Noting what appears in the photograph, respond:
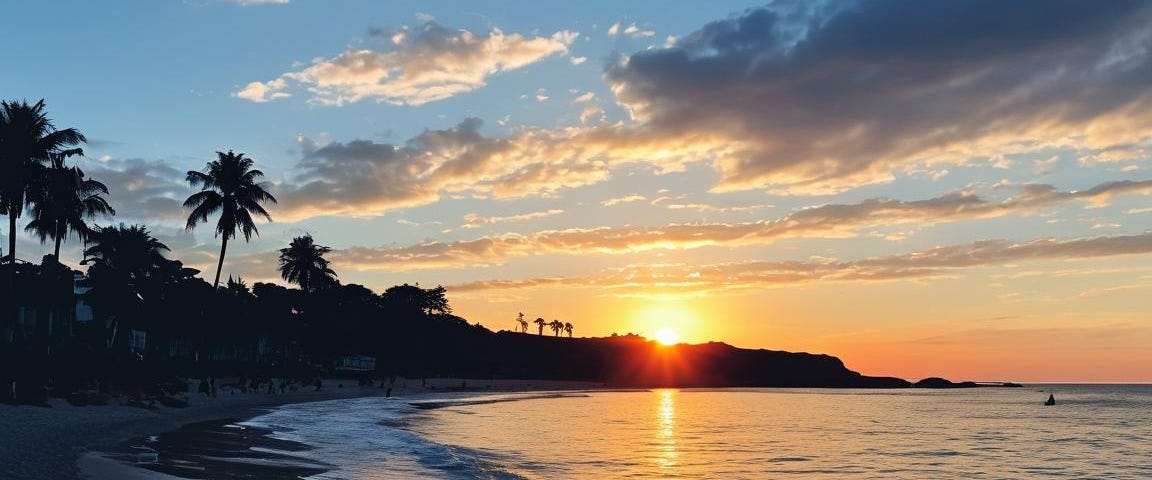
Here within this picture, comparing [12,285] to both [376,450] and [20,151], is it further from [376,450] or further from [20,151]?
[376,450]

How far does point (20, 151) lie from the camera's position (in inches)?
1975

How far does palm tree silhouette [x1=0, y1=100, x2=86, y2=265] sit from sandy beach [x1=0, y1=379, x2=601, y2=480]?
531 inches

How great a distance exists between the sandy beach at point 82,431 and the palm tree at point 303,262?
54.4 metres

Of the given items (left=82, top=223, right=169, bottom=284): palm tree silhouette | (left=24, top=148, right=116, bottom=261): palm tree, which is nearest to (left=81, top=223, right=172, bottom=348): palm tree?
(left=82, top=223, right=169, bottom=284): palm tree silhouette

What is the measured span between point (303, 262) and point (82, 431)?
8985cm

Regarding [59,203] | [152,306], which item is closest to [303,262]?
[152,306]

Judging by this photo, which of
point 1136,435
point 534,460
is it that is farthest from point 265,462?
point 1136,435

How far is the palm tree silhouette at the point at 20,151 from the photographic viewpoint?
4975 cm

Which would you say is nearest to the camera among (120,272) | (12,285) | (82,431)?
(82,431)

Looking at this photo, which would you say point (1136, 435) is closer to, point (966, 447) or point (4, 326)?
point (966, 447)

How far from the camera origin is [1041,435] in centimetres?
6762

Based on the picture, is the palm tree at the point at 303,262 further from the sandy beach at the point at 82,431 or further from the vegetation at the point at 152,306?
the sandy beach at the point at 82,431

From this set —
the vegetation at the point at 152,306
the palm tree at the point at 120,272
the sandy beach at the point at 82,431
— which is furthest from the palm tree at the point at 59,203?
the palm tree at the point at 120,272

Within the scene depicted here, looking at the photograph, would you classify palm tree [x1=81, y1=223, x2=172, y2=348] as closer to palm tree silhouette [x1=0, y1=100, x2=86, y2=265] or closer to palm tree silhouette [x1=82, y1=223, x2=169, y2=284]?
Result: palm tree silhouette [x1=82, y1=223, x2=169, y2=284]
